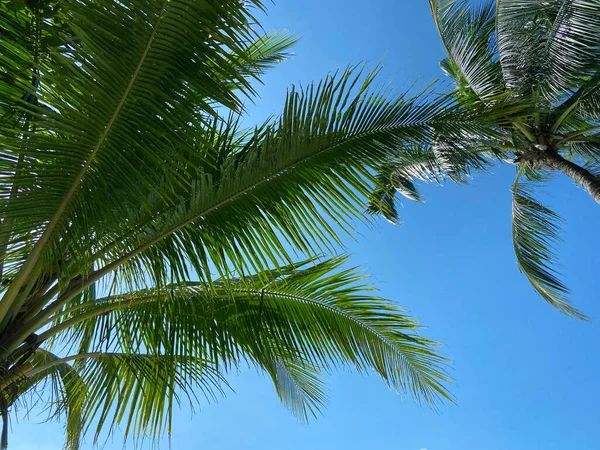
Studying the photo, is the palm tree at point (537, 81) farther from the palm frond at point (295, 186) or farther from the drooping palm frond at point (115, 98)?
the drooping palm frond at point (115, 98)

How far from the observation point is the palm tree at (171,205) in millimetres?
2400

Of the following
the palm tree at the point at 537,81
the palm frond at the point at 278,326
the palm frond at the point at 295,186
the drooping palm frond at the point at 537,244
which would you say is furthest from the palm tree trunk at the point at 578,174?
the palm frond at the point at 295,186

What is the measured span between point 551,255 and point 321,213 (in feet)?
21.6

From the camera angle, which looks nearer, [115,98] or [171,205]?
[115,98]

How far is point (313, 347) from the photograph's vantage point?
3760 millimetres

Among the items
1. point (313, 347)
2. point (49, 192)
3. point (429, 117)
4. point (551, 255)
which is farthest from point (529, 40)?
point (49, 192)

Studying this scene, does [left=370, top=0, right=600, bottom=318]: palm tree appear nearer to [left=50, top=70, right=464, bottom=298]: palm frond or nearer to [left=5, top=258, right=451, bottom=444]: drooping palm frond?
[left=5, top=258, right=451, bottom=444]: drooping palm frond

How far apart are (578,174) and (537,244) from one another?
1.56 meters

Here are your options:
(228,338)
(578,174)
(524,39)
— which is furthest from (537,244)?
(228,338)

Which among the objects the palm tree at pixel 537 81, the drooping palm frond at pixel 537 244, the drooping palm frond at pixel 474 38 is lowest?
the drooping palm frond at pixel 537 244

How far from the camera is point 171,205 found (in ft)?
10.2

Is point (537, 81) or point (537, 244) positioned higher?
point (537, 81)

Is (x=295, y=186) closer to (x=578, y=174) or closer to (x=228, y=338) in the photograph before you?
(x=228, y=338)

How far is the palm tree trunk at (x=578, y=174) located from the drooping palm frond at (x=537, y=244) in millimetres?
1126
